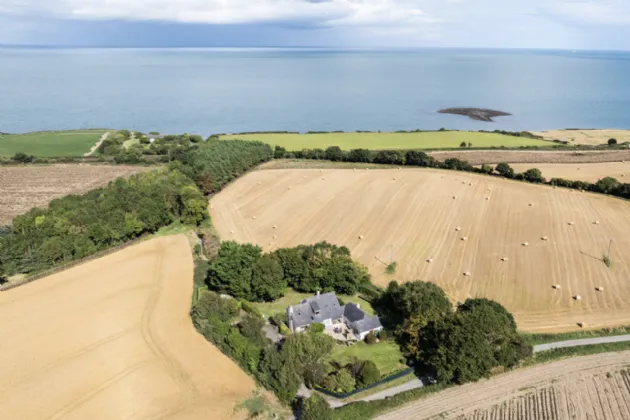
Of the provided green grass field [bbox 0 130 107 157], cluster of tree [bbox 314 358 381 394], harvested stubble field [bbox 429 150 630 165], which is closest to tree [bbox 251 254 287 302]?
cluster of tree [bbox 314 358 381 394]

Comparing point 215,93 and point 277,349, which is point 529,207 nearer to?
point 277,349

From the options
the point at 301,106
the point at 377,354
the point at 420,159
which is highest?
the point at 301,106

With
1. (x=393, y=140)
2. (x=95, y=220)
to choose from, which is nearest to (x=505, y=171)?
(x=393, y=140)

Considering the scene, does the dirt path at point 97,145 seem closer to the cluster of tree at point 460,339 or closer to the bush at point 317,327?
the bush at point 317,327

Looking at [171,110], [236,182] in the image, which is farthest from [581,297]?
[171,110]

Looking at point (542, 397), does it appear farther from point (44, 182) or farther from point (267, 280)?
point (44, 182)

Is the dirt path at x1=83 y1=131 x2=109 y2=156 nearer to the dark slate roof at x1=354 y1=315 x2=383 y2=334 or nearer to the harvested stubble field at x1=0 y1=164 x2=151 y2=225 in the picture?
the harvested stubble field at x1=0 y1=164 x2=151 y2=225

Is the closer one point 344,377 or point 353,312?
point 344,377

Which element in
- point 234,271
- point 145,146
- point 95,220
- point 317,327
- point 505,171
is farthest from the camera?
point 145,146

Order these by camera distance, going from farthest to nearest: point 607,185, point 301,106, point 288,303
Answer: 1. point 301,106
2. point 607,185
3. point 288,303
